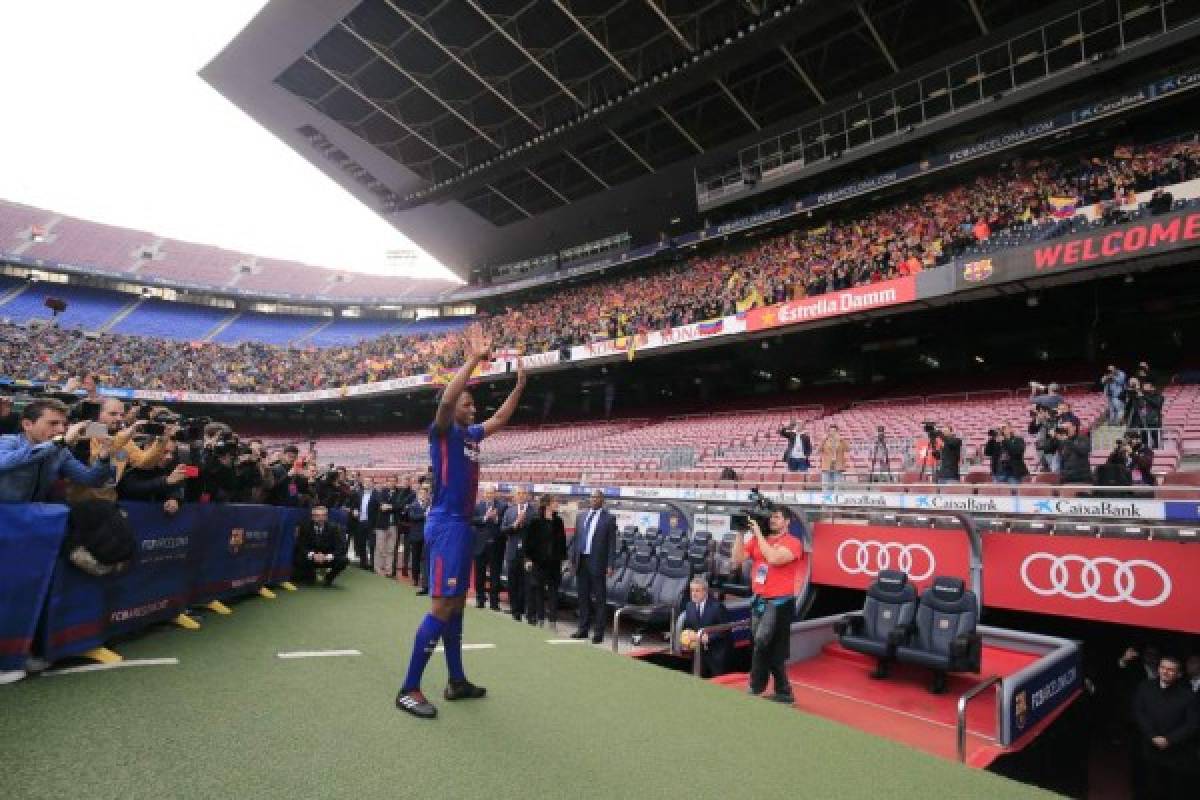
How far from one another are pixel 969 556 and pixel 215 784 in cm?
811

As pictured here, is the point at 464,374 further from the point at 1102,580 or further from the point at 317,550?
the point at 317,550

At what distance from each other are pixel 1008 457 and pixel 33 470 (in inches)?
459

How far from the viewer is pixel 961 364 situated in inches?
895

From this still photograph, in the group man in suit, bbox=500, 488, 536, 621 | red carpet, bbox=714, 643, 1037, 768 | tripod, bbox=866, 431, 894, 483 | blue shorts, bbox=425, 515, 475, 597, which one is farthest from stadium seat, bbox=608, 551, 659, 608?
blue shorts, bbox=425, 515, 475, 597

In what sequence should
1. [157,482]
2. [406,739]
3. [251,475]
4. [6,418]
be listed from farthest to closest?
1. [251,475]
2. [157,482]
3. [6,418]
4. [406,739]

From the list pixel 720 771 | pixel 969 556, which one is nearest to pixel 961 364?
pixel 969 556

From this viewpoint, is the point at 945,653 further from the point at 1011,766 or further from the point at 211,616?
the point at 211,616

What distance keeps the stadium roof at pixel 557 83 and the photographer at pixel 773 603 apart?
19.8m

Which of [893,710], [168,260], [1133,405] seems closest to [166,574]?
[893,710]

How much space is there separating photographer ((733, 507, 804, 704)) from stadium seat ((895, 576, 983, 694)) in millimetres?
2447

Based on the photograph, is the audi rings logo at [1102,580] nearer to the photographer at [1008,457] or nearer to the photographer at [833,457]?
the photographer at [1008,457]

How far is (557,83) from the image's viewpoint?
85.6ft

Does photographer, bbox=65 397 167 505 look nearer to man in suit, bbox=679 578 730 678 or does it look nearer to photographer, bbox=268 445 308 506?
photographer, bbox=268 445 308 506

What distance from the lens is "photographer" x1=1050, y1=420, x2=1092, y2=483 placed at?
348 inches
